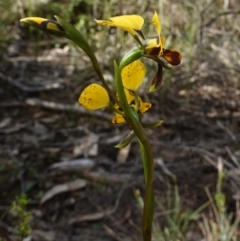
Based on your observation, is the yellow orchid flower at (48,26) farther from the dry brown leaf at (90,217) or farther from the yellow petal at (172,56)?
the dry brown leaf at (90,217)

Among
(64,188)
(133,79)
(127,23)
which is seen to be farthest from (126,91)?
(64,188)

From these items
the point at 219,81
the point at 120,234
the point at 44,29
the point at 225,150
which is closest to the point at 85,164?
the point at 120,234

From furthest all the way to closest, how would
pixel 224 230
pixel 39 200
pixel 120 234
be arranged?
pixel 39 200 < pixel 120 234 < pixel 224 230

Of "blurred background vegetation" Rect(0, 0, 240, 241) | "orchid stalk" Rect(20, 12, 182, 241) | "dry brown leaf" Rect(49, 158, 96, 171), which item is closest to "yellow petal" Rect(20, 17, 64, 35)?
"orchid stalk" Rect(20, 12, 182, 241)

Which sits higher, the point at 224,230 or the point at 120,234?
the point at 224,230

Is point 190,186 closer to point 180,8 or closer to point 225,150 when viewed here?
point 225,150

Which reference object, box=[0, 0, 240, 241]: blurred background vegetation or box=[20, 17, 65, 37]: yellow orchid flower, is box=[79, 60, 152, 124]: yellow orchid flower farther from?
box=[0, 0, 240, 241]: blurred background vegetation
